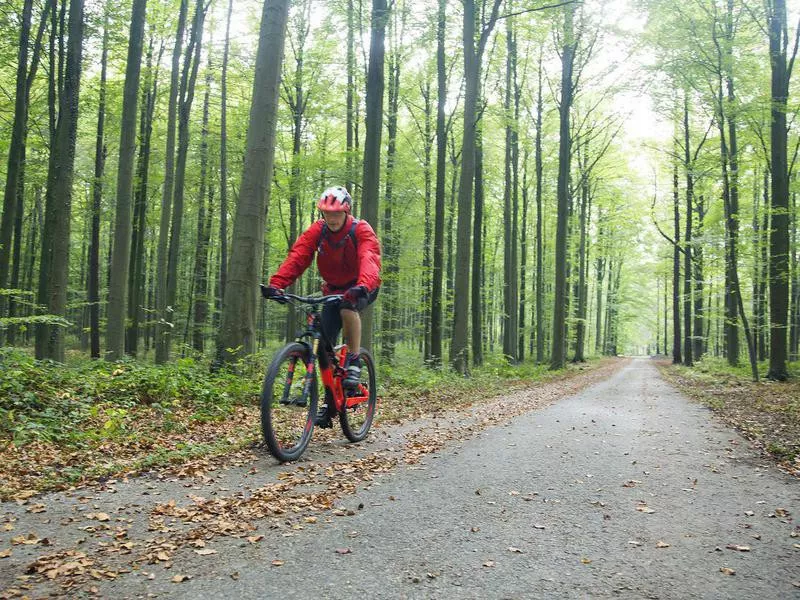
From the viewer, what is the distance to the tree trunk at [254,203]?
7804 mm

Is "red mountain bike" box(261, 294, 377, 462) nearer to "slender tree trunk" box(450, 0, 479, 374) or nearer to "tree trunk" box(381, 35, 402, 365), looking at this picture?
"slender tree trunk" box(450, 0, 479, 374)

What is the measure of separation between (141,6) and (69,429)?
11.2 m

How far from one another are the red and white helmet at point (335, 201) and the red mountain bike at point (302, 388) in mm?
846

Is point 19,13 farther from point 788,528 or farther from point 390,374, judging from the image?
point 788,528

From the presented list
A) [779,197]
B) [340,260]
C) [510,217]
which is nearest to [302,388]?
[340,260]

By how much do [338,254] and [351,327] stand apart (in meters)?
0.73

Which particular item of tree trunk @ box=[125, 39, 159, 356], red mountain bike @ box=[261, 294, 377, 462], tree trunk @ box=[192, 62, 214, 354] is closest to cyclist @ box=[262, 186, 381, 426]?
red mountain bike @ box=[261, 294, 377, 462]

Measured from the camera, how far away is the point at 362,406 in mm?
6066

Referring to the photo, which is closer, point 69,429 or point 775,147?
point 69,429

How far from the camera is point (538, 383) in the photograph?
16156 mm

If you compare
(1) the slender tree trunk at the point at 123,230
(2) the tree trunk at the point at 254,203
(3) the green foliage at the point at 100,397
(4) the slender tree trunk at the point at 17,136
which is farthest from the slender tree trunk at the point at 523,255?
(3) the green foliage at the point at 100,397

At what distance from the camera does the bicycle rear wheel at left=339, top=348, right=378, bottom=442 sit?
5324mm

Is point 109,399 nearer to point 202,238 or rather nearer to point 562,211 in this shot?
point 202,238

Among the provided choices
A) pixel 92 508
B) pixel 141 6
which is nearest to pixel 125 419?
pixel 92 508
